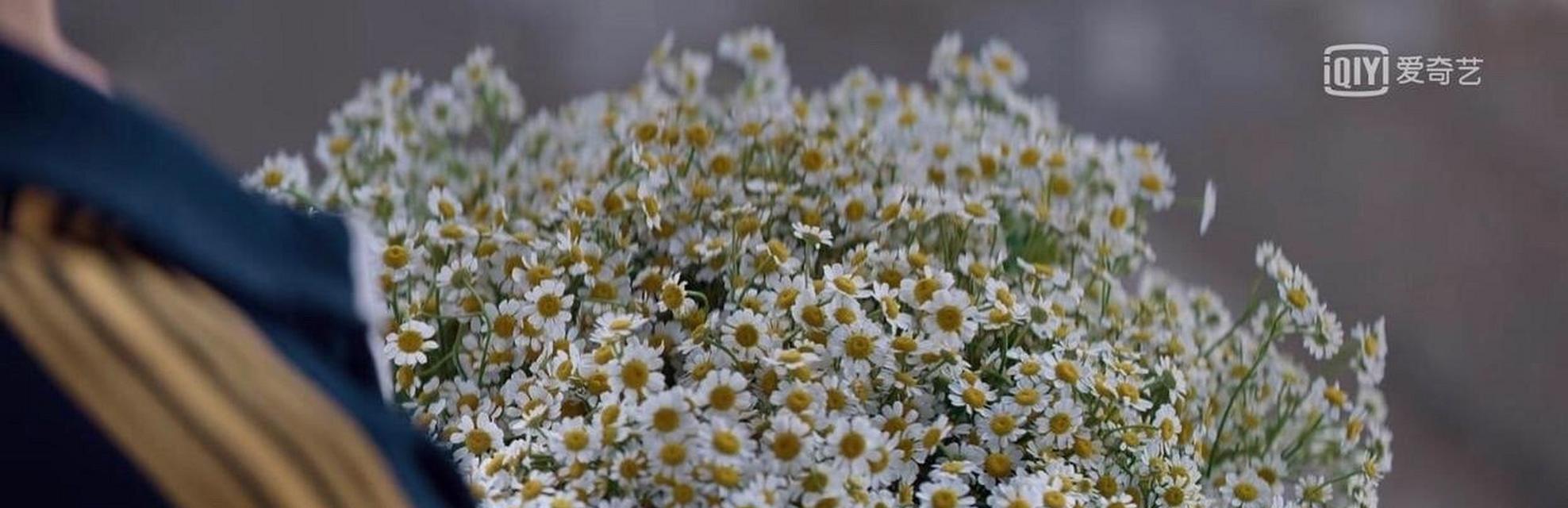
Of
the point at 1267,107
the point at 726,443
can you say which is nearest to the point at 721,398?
the point at 726,443

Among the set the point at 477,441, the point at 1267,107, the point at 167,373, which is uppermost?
the point at 1267,107

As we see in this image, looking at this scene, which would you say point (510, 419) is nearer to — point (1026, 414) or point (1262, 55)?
point (1026, 414)

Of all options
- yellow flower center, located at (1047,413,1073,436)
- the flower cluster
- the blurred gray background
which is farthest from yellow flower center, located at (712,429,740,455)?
the blurred gray background

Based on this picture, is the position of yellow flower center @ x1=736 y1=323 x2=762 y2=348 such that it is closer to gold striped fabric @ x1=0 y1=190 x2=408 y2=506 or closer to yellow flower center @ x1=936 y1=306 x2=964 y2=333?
yellow flower center @ x1=936 y1=306 x2=964 y2=333

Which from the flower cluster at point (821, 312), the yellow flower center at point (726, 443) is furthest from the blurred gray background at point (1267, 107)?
the yellow flower center at point (726, 443)

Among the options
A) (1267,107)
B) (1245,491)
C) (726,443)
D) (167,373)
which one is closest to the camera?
(167,373)

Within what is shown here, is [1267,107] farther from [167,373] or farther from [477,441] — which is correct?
[167,373]

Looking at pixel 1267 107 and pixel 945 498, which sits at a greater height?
pixel 1267 107

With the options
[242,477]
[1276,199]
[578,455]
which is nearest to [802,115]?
[578,455]
